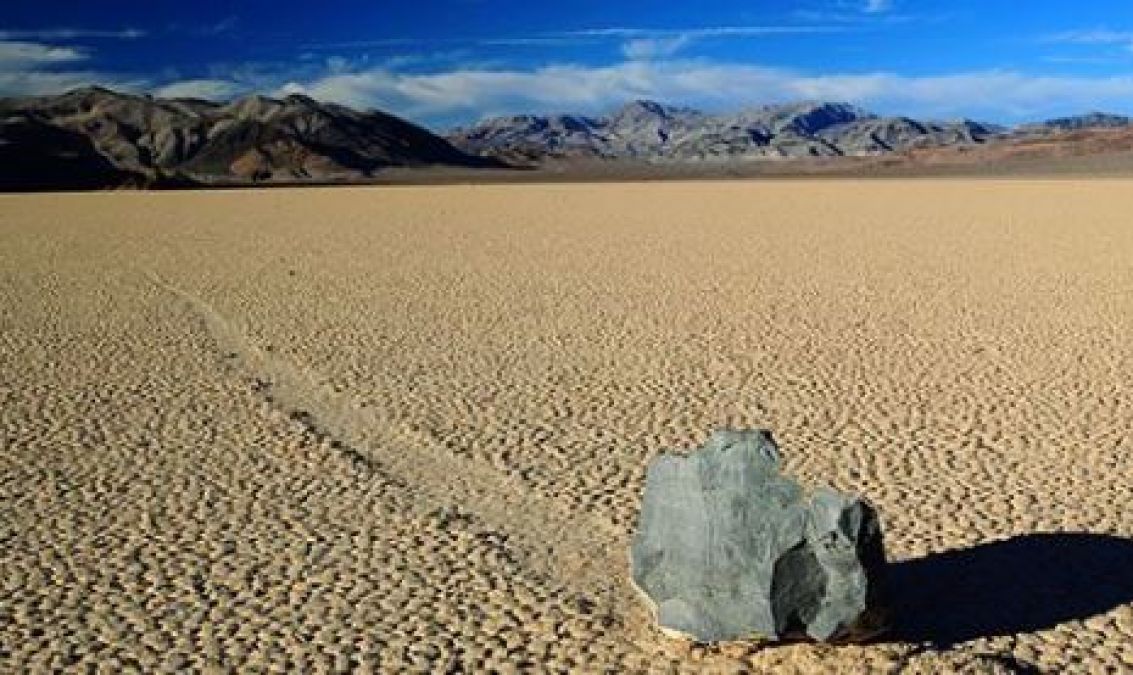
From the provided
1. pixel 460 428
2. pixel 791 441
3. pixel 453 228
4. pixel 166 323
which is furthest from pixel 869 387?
pixel 453 228

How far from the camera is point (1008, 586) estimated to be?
6.06 meters

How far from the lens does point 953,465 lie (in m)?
8.21

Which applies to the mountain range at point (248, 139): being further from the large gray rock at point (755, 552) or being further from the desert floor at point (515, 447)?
the large gray rock at point (755, 552)

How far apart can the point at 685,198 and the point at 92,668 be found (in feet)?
144

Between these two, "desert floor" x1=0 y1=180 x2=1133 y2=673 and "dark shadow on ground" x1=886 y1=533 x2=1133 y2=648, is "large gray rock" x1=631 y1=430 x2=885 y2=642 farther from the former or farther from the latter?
"dark shadow on ground" x1=886 y1=533 x2=1133 y2=648

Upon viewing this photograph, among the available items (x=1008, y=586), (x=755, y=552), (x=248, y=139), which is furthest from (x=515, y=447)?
(x=248, y=139)

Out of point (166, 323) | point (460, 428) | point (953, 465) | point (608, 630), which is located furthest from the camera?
point (166, 323)

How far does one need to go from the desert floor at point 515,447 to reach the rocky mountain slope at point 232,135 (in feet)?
273

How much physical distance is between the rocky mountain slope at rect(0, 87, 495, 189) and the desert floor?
83329mm

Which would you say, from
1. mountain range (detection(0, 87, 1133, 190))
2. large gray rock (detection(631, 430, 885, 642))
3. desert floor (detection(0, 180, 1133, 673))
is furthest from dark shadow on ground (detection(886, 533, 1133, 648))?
mountain range (detection(0, 87, 1133, 190))

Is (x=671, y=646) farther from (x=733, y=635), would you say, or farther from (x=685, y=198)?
(x=685, y=198)

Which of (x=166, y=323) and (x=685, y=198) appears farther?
(x=685, y=198)

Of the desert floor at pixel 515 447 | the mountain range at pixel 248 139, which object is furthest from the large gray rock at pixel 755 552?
the mountain range at pixel 248 139

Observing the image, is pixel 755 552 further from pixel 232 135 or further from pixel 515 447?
pixel 232 135
